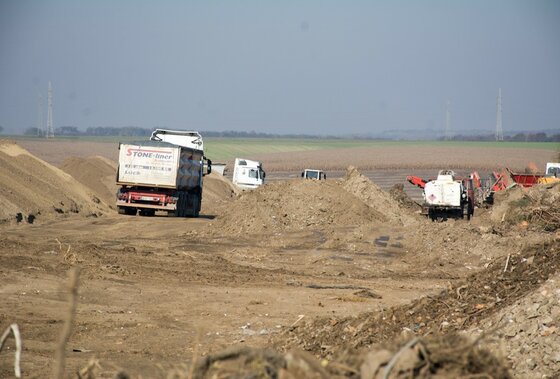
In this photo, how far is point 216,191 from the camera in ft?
210

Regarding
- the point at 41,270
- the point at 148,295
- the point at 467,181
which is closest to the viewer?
the point at 148,295

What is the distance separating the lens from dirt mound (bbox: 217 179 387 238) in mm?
33781

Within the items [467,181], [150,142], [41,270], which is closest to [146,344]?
[41,270]

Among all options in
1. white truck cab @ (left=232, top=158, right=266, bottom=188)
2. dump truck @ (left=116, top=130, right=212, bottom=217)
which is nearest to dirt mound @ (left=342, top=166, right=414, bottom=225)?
dump truck @ (left=116, top=130, right=212, bottom=217)

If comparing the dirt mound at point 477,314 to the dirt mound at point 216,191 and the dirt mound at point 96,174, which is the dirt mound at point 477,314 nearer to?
the dirt mound at point 96,174

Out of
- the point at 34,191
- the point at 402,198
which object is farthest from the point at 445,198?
the point at 34,191

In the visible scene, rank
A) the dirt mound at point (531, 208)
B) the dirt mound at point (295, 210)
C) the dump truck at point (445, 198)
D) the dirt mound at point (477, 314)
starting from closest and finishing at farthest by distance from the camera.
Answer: the dirt mound at point (477, 314) < the dirt mound at point (531, 208) < the dirt mound at point (295, 210) < the dump truck at point (445, 198)

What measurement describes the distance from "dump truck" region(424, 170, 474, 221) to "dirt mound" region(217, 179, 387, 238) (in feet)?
14.5

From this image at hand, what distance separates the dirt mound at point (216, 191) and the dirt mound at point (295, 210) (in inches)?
801

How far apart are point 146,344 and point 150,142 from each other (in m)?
26.8

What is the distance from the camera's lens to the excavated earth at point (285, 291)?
5867 mm

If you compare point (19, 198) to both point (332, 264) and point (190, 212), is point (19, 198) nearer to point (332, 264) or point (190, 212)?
point (190, 212)

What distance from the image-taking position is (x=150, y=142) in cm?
4016

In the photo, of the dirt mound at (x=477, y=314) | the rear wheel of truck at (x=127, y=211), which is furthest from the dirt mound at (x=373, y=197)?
the dirt mound at (x=477, y=314)
